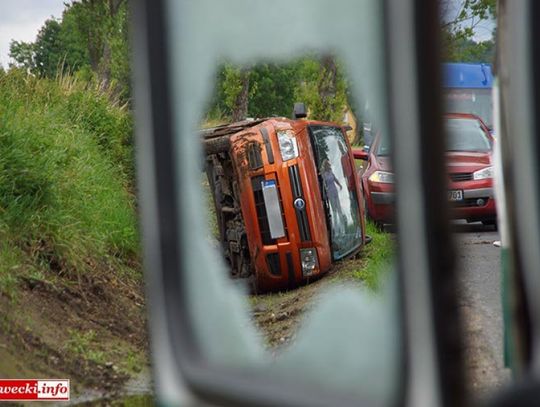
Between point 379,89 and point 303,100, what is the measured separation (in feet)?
2.66

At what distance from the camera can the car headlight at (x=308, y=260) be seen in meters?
2.42

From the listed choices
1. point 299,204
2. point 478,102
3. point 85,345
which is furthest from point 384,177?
point 85,345

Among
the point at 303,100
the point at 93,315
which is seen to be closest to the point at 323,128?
the point at 303,100

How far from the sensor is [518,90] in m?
1.07

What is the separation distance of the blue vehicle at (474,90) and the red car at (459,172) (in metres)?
0.02

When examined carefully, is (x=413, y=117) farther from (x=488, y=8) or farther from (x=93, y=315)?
(x=93, y=315)

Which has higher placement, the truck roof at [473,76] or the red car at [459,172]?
the truck roof at [473,76]

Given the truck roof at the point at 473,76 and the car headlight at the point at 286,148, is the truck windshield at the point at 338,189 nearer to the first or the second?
the car headlight at the point at 286,148

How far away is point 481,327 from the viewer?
5.22 feet

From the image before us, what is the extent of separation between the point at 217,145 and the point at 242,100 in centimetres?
13

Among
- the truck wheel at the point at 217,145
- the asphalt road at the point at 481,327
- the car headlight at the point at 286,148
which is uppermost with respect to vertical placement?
the truck wheel at the point at 217,145

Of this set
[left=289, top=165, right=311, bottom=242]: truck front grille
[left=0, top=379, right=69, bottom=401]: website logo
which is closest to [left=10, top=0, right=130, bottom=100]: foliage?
[left=0, top=379, right=69, bottom=401]: website logo

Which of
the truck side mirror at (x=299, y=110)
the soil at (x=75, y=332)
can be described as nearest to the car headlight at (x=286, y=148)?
the truck side mirror at (x=299, y=110)

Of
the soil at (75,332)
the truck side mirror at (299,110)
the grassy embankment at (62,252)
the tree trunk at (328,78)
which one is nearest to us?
the tree trunk at (328,78)
